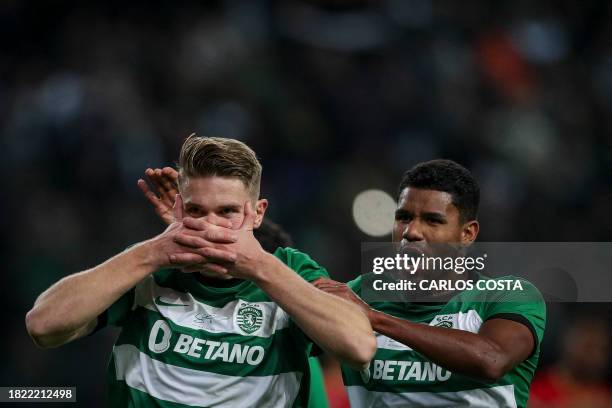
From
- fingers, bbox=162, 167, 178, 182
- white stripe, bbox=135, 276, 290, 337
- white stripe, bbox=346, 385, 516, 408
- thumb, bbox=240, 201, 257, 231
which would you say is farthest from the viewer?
fingers, bbox=162, 167, 178, 182

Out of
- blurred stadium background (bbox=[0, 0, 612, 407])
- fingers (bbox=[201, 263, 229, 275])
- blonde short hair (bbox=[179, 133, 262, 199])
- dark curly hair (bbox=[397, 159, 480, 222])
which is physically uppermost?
blurred stadium background (bbox=[0, 0, 612, 407])

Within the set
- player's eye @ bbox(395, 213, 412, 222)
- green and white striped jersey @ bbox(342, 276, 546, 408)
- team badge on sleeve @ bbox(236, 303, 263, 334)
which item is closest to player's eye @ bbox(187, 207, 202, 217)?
team badge on sleeve @ bbox(236, 303, 263, 334)

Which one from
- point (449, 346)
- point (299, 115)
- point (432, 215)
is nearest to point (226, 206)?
point (449, 346)

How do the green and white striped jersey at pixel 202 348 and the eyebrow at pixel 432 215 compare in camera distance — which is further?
the eyebrow at pixel 432 215

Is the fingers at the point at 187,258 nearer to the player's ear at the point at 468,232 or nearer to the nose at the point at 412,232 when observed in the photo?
the nose at the point at 412,232

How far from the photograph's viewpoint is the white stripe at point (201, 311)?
287 cm

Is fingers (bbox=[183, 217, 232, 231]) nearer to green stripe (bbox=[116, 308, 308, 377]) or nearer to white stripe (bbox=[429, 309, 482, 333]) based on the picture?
green stripe (bbox=[116, 308, 308, 377])

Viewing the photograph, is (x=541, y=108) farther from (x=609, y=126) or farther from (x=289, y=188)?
(x=289, y=188)

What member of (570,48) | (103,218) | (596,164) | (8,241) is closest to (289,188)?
(103,218)

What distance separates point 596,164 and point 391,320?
6.17 metres

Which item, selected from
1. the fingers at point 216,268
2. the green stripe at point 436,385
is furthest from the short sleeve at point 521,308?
the fingers at point 216,268

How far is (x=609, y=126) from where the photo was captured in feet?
29.1

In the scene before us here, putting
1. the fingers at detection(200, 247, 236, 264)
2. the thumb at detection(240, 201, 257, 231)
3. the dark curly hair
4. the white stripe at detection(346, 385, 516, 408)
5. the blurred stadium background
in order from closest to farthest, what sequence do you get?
1. the fingers at detection(200, 247, 236, 264)
2. the thumb at detection(240, 201, 257, 231)
3. the white stripe at detection(346, 385, 516, 408)
4. the dark curly hair
5. the blurred stadium background

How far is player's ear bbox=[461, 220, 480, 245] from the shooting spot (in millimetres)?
3596
